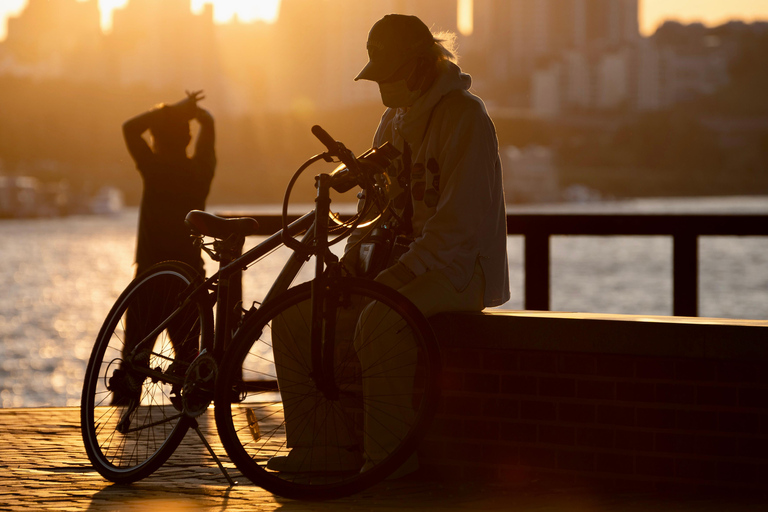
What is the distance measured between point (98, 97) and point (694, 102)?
76406mm

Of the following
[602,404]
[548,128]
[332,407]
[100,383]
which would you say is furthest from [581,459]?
[548,128]

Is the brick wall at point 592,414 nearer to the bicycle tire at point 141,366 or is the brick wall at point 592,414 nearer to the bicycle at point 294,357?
the bicycle at point 294,357

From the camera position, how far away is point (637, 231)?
5.57 meters

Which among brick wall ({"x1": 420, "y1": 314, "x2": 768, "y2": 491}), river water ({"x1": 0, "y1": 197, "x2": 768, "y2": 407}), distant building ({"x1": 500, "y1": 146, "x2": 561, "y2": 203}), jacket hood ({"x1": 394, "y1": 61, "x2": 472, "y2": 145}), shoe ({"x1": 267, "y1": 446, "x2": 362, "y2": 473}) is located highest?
distant building ({"x1": 500, "y1": 146, "x2": 561, "y2": 203})

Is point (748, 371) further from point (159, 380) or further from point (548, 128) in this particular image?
point (548, 128)

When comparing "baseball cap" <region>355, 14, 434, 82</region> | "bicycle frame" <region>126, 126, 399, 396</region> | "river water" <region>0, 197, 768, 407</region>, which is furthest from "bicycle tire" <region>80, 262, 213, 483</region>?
"river water" <region>0, 197, 768, 407</region>

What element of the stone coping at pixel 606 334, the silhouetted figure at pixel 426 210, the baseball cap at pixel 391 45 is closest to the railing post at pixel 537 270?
the silhouetted figure at pixel 426 210

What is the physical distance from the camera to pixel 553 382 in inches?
131

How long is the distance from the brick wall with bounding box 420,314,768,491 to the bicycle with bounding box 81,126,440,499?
0.21 m

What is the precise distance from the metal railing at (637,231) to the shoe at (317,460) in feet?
7.75

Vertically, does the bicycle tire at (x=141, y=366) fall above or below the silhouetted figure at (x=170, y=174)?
below

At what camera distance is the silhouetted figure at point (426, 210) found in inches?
125

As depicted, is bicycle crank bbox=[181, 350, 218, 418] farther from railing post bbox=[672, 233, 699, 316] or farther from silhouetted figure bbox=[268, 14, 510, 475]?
railing post bbox=[672, 233, 699, 316]

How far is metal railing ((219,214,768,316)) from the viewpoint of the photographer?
5.52m
